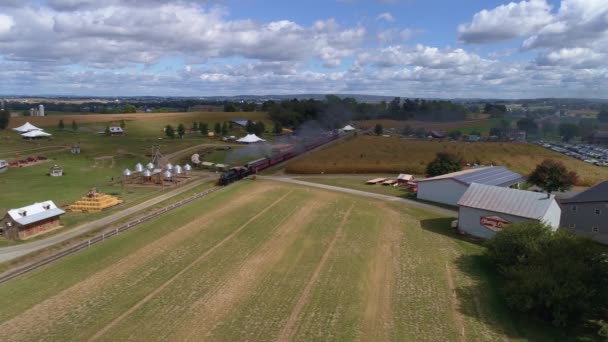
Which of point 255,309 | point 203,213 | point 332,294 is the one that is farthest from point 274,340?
point 203,213

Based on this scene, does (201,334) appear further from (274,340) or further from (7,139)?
(7,139)

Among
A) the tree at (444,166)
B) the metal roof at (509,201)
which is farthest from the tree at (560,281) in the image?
the tree at (444,166)


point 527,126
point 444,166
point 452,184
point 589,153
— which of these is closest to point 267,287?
point 452,184

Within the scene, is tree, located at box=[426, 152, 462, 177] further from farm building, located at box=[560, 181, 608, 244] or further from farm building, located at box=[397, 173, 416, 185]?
farm building, located at box=[560, 181, 608, 244]

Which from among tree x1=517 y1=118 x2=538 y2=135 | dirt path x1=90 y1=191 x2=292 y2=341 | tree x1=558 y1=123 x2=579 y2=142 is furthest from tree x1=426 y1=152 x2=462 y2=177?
tree x1=517 y1=118 x2=538 y2=135

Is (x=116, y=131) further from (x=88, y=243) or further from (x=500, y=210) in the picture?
(x=500, y=210)

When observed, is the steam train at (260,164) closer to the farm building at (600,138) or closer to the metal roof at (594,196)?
the metal roof at (594,196)
